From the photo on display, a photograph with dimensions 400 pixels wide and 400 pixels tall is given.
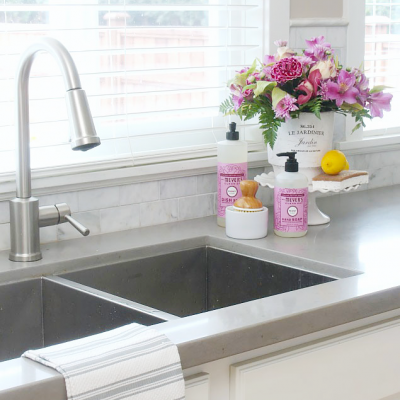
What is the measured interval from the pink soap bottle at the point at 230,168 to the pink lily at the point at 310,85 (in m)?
0.19

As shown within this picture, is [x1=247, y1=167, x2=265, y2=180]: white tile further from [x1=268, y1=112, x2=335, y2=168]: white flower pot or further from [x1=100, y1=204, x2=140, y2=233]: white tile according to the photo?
[x1=100, y1=204, x2=140, y2=233]: white tile

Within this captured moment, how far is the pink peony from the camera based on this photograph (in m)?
1.90

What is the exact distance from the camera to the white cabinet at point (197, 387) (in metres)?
1.23

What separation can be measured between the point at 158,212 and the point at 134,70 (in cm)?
38

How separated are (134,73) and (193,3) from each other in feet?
0.95

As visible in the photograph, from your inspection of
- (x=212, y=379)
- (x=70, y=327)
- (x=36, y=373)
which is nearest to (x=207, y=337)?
(x=212, y=379)

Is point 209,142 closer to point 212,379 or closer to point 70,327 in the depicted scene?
point 70,327

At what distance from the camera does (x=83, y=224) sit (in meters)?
1.94

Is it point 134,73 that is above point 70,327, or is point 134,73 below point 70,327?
above

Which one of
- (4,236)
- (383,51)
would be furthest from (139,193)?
(383,51)

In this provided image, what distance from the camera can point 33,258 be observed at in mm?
1717

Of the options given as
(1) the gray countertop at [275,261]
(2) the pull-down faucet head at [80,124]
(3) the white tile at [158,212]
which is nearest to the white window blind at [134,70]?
(3) the white tile at [158,212]

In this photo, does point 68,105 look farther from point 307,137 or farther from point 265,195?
point 265,195

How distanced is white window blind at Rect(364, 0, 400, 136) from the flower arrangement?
0.64 meters
